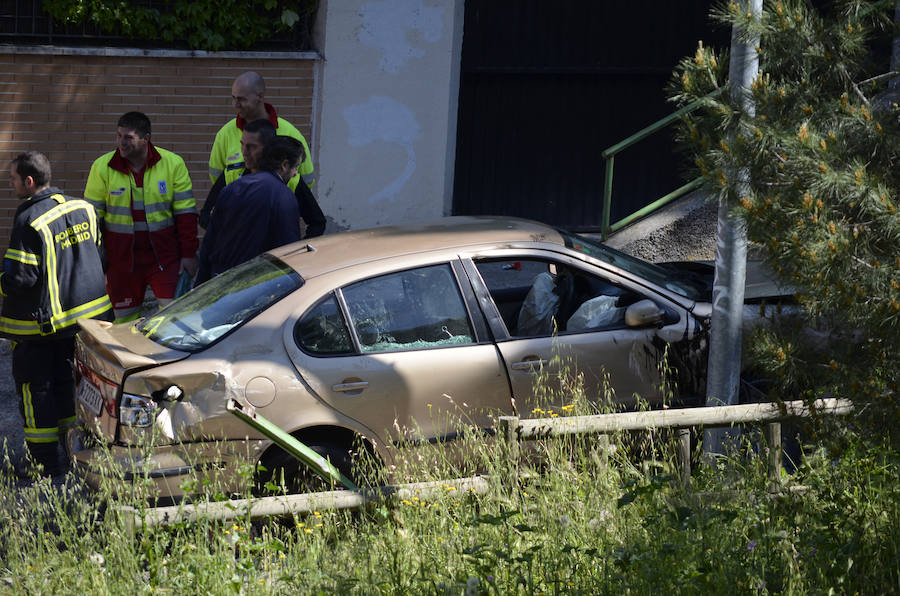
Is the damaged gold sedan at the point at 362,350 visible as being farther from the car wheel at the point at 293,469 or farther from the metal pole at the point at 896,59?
the metal pole at the point at 896,59

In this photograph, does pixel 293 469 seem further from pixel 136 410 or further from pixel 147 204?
pixel 147 204

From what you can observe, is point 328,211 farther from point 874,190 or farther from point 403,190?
point 874,190

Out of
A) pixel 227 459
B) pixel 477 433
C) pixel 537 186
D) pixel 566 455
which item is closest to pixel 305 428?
pixel 227 459

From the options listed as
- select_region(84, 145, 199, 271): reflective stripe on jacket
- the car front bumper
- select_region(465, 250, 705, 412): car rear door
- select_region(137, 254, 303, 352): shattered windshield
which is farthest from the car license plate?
select_region(84, 145, 199, 271): reflective stripe on jacket

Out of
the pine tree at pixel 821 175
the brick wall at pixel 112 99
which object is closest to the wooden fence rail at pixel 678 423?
the pine tree at pixel 821 175

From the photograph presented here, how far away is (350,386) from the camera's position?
5.14 metres

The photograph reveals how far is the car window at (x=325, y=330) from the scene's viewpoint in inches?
204

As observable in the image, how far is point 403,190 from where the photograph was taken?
1062 centimetres

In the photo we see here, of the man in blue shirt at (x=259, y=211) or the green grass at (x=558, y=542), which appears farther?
the man in blue shirt at (x=259, y=211)

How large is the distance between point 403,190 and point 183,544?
6.83 m

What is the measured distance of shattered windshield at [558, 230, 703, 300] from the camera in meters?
5.78

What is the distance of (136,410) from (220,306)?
73 centimetres

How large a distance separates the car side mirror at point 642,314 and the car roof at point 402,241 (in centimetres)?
52

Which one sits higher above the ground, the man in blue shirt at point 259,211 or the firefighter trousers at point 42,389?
the man in blue shirt at point 259,211
